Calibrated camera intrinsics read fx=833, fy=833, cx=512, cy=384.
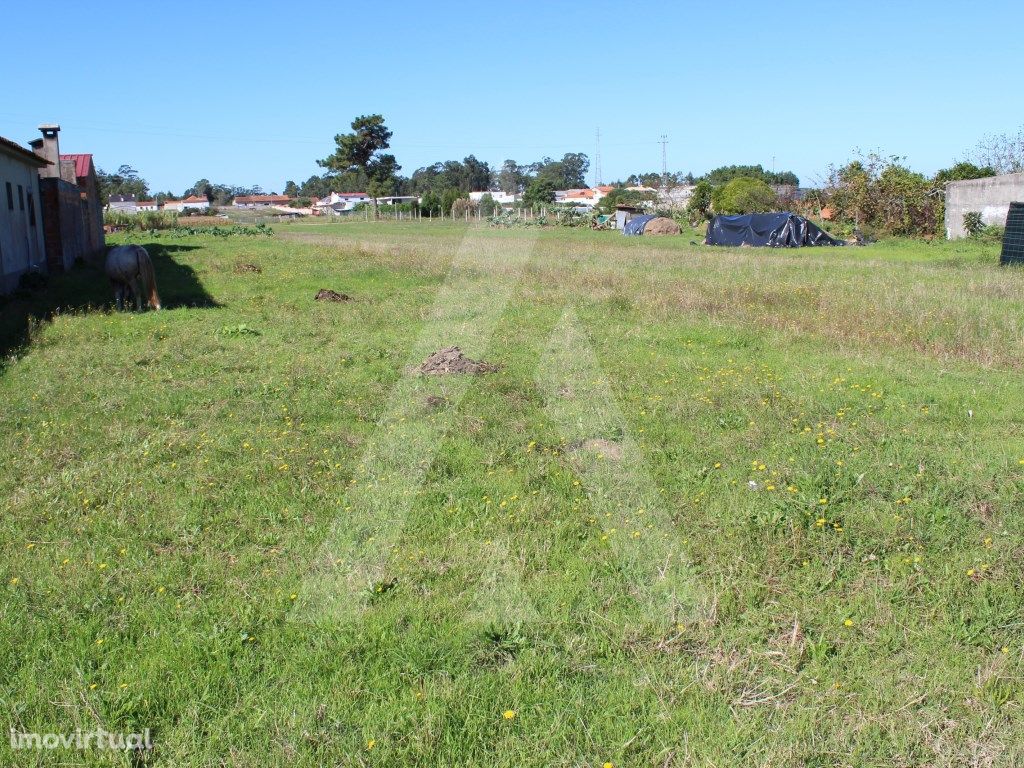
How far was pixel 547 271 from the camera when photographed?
1861 cm

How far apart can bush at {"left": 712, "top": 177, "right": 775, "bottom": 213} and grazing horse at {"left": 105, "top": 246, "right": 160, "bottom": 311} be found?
37108 millimetres

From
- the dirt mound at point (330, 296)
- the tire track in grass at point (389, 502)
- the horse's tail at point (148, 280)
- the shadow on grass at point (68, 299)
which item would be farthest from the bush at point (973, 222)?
the horse's tail at point (148, 280)

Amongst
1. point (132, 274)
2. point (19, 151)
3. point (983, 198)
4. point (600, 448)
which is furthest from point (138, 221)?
point (600, 448)

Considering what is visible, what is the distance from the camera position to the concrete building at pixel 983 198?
2762cm

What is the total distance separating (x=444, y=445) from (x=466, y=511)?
1300 millimetres

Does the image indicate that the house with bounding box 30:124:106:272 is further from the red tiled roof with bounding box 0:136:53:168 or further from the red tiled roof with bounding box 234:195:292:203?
the red tiled roof with bounding box 234:195:292:203

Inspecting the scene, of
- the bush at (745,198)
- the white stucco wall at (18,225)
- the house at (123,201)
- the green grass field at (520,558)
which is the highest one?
the house at (123,201)

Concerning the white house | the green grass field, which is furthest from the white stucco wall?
the white house

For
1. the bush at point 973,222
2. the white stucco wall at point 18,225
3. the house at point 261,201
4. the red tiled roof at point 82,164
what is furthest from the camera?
the house at point 261,201

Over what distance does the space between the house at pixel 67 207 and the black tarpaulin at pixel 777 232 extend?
23318mm

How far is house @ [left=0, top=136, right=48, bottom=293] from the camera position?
54.3 ft

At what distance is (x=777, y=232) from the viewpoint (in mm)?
32438

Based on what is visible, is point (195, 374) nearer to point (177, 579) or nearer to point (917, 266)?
point (177, 579)

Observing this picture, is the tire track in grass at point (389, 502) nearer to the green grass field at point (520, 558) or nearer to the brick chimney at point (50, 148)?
the green grass field at point (520, 558)
